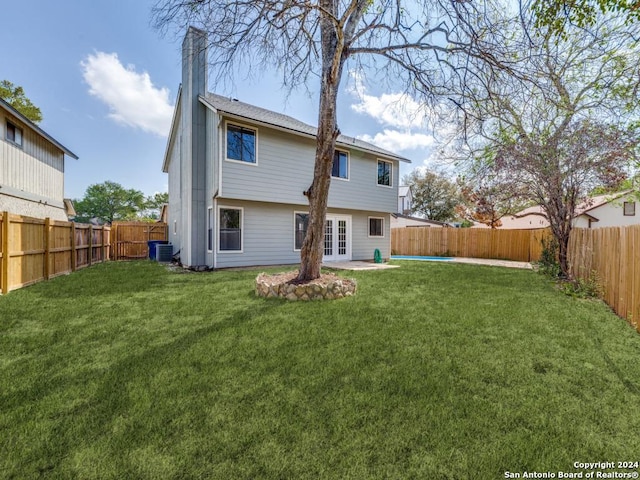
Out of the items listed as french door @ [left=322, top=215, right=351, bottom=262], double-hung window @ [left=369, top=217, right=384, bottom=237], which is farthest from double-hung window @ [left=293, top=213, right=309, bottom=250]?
double-hung window @ [left=369, top=217, right=384, bottom=237]

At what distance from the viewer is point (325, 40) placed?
6531 millimetres

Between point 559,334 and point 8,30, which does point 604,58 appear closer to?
point 559,334

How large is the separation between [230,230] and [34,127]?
8190mm

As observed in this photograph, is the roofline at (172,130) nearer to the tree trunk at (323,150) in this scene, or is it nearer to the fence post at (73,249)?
the fence post at (73,249)

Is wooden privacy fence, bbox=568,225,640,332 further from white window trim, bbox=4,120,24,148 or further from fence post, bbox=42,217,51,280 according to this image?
white window trim, bbox=4,120,24,148

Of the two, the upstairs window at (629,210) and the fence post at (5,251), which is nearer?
the fence post at (5,251)

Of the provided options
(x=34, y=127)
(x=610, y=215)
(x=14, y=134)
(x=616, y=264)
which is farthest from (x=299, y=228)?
(x=610, y=215)

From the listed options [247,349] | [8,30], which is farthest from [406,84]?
[8,30]

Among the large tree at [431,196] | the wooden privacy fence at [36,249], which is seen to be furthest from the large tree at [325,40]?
the large tree at [431,196]

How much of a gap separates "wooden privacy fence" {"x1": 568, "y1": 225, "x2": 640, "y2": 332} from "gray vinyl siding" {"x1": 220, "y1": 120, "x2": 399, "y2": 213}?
7.50 metres

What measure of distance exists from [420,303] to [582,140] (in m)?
5.50

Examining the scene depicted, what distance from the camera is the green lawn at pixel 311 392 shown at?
1877 millimetres

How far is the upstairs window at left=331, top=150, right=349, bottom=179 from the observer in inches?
484

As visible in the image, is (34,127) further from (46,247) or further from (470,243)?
(470,243)
